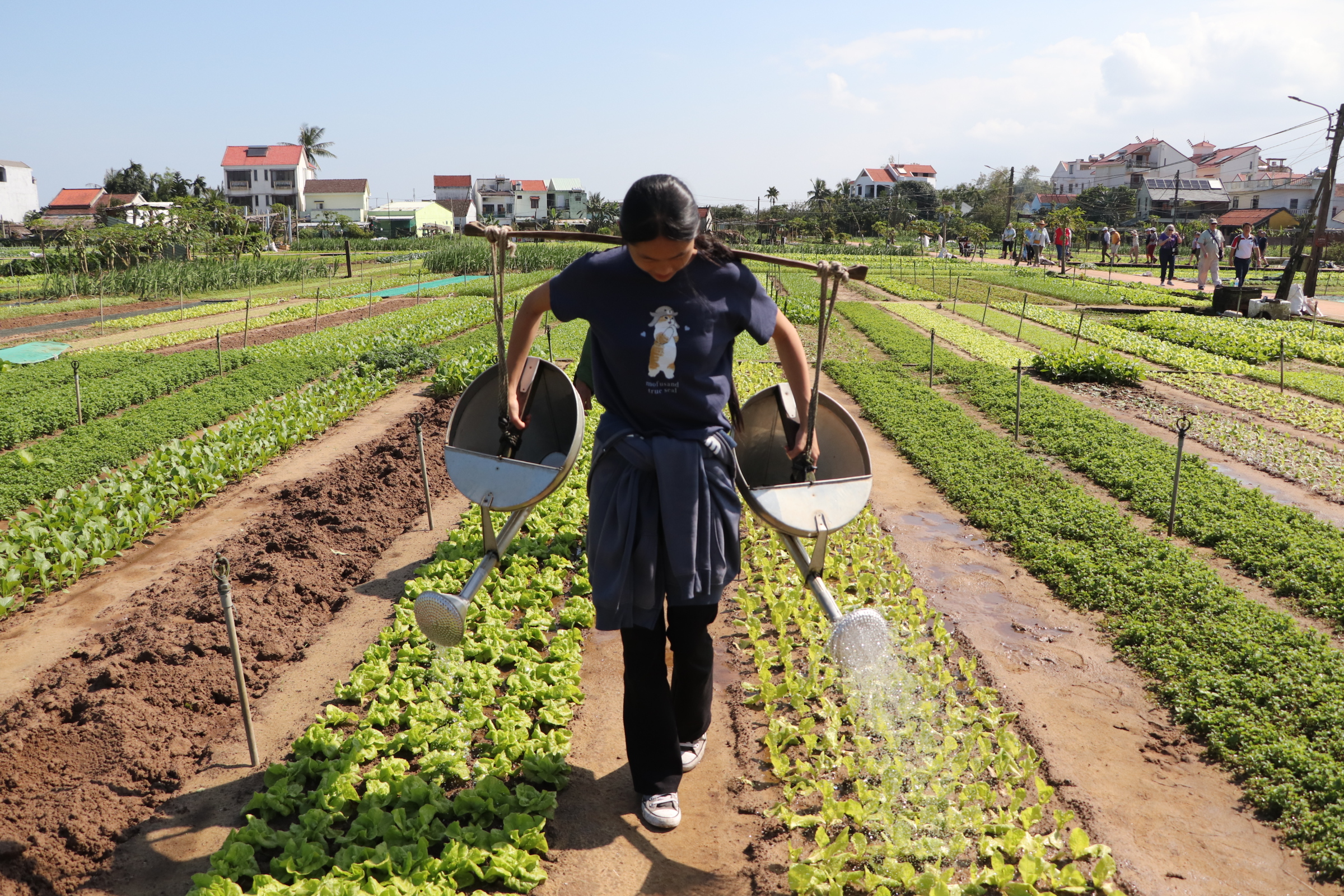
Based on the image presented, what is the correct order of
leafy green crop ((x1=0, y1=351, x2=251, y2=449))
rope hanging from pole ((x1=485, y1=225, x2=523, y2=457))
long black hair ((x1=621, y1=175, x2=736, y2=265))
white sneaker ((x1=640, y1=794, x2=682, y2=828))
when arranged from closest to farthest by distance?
long black hair ((x1=621, y1=175, x2=736, y2=265)) → rope hanging from pole ((x1=485, y1=225, x2=523, y2=457)) → white sneaker ((x1=640, y1=794, x2=682, y2=828)) → leafy green crop ((x1=0, y1=351, x2=251, y2=449))

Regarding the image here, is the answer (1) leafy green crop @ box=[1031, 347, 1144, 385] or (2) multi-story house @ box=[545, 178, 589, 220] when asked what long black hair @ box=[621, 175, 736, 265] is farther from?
(2) multi-story house @ box=[545, 178, 589, 220]

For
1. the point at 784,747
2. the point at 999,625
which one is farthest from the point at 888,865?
the point at 999,625

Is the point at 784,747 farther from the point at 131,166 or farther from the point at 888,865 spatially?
the point at 131,166

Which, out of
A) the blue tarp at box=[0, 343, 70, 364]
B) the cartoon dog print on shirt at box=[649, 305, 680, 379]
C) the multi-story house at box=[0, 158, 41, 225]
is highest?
the multi-story house at box=[0, 158, 41, 225]

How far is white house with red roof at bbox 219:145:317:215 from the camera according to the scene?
74.4 metres

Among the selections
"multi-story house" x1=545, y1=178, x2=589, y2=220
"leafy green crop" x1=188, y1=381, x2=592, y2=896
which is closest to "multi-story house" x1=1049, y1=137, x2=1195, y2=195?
"multi-story house" x1=545, y1=178, x2=589, y2=220

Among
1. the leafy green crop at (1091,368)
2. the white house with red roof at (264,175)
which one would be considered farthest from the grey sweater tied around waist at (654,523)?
the white house with red roof at (264,175)

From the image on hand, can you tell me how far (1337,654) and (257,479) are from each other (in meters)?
7.56

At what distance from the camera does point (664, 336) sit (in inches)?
109

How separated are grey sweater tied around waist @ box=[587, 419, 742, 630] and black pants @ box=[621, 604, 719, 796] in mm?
78

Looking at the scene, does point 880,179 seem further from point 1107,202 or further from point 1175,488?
point 1175,488

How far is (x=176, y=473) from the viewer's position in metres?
7.10

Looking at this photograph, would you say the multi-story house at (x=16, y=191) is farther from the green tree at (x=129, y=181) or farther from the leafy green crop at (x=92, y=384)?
the leafy green crop at (x=92, y=384)

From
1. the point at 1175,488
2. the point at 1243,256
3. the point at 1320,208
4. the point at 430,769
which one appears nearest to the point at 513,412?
the point at 430,769
